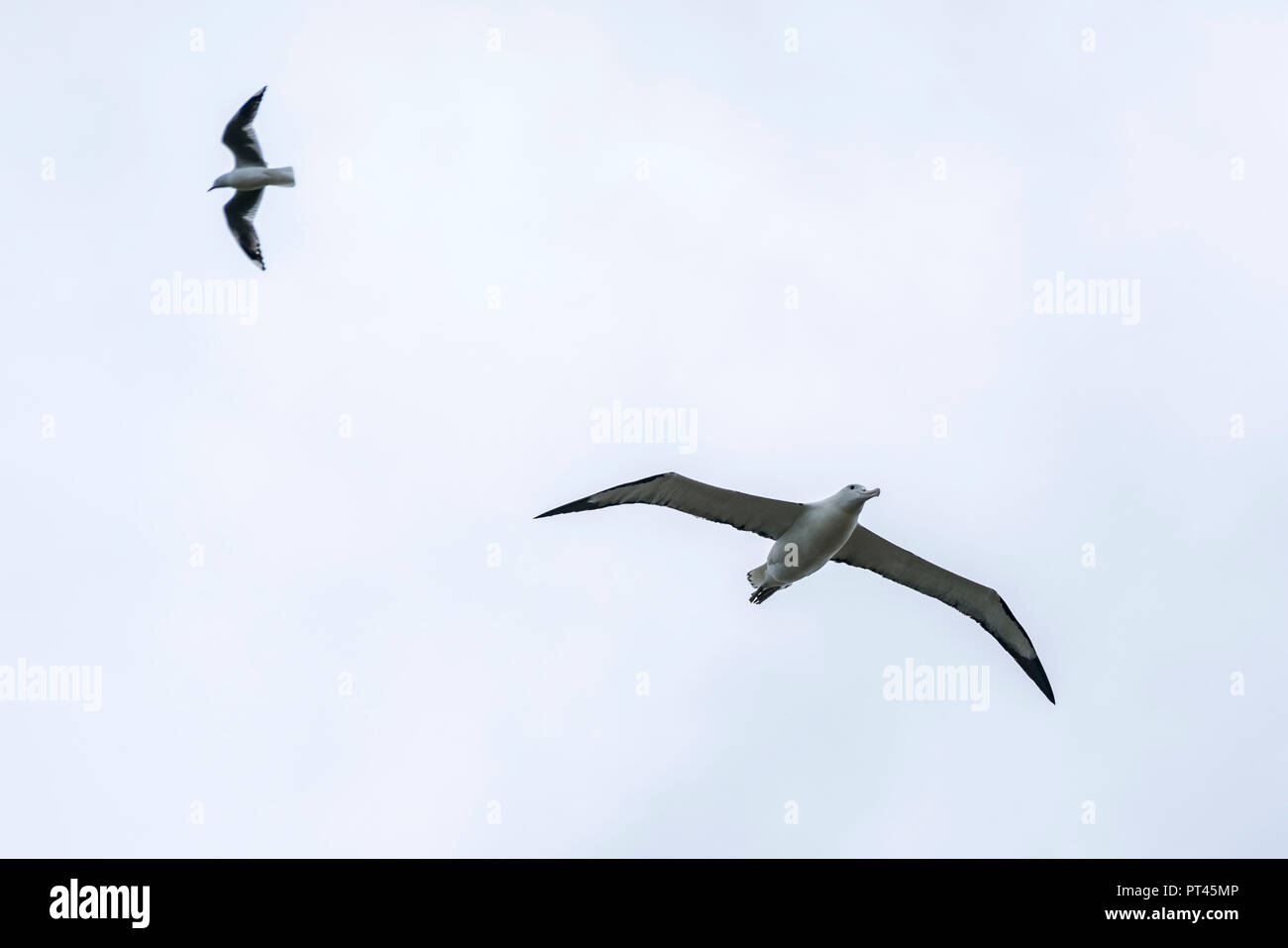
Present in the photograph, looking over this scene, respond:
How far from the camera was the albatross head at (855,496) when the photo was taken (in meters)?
28.7

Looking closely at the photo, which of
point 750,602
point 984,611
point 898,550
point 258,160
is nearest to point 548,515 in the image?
point 750,602

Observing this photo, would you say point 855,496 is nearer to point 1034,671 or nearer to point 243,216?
point 1034,671

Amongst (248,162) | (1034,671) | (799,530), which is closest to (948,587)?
(1034,671)

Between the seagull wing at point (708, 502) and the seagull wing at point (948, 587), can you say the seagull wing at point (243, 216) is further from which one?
the seagull wing at point (948, 587)

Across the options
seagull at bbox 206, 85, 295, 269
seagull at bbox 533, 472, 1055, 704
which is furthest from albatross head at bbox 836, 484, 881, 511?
seagull at bbox 206, 85, 295, 269

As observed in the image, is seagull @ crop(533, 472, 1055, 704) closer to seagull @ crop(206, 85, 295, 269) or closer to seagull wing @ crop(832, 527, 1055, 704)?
seagull wing @ crop(832, 527, 1055, 704)

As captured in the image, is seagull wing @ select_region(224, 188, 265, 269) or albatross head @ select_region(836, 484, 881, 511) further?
seagull wing @ select_region(224, 188, 265, 269)

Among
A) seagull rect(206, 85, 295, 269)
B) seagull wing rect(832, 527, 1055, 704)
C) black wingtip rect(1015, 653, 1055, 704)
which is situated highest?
seagull rect(206, 85, 295, 269)

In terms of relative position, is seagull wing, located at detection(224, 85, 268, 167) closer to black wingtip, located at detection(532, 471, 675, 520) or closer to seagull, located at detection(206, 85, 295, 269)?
seagull, located at detection(206, 85, 295, 269)

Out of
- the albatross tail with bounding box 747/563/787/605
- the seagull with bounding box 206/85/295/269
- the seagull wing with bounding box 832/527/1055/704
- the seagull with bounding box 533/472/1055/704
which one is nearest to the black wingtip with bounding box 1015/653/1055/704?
the seagull wing with bounding box 832/527/1055/704

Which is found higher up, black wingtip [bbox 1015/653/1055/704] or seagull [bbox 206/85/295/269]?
seagull [bbox 206/85/295/269]

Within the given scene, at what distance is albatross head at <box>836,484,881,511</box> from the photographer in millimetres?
28703

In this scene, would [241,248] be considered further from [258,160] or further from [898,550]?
[898,550]
